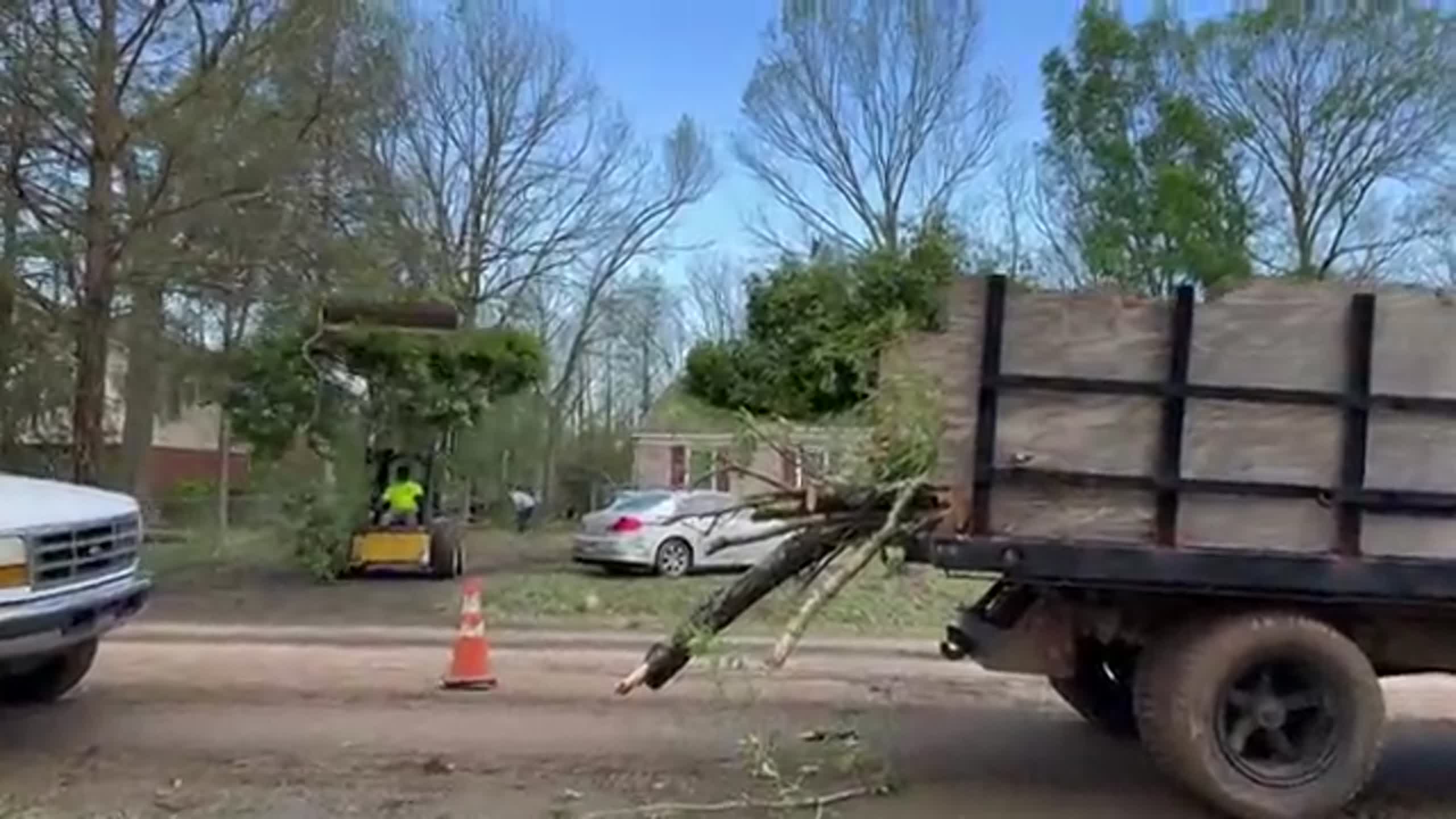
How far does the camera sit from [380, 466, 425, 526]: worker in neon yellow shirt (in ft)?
64.5

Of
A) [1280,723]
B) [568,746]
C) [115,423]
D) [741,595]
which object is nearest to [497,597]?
[115,423]

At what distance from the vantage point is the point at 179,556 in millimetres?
22359

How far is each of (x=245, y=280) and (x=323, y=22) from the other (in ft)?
10.7

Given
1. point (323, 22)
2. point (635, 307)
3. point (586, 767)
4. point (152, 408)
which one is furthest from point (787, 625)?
point (635, 307)

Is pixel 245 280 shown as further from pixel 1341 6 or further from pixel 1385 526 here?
pixel 1341 6

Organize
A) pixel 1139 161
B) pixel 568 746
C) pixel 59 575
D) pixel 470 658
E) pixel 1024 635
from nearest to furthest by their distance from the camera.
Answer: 1. pixel 1024 635
2. pixel 59 575
3. pixel 568 746
4. pixel 470 658
5. pixel 1139 161

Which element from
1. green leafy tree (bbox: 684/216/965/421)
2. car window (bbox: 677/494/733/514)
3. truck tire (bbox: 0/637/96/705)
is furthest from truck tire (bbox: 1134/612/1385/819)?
green leafy tree (bbox: 684/216/965/421)

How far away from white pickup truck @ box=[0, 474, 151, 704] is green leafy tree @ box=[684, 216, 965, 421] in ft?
53.2

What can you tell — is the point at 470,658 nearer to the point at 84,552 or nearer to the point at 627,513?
the point at 84,552

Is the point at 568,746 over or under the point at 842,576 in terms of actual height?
under

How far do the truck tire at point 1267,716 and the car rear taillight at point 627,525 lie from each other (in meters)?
15.9

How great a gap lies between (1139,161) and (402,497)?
23.1 meters

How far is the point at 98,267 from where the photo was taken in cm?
1759

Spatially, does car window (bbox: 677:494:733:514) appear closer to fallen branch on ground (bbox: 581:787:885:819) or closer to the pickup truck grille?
the pickup truck grille
